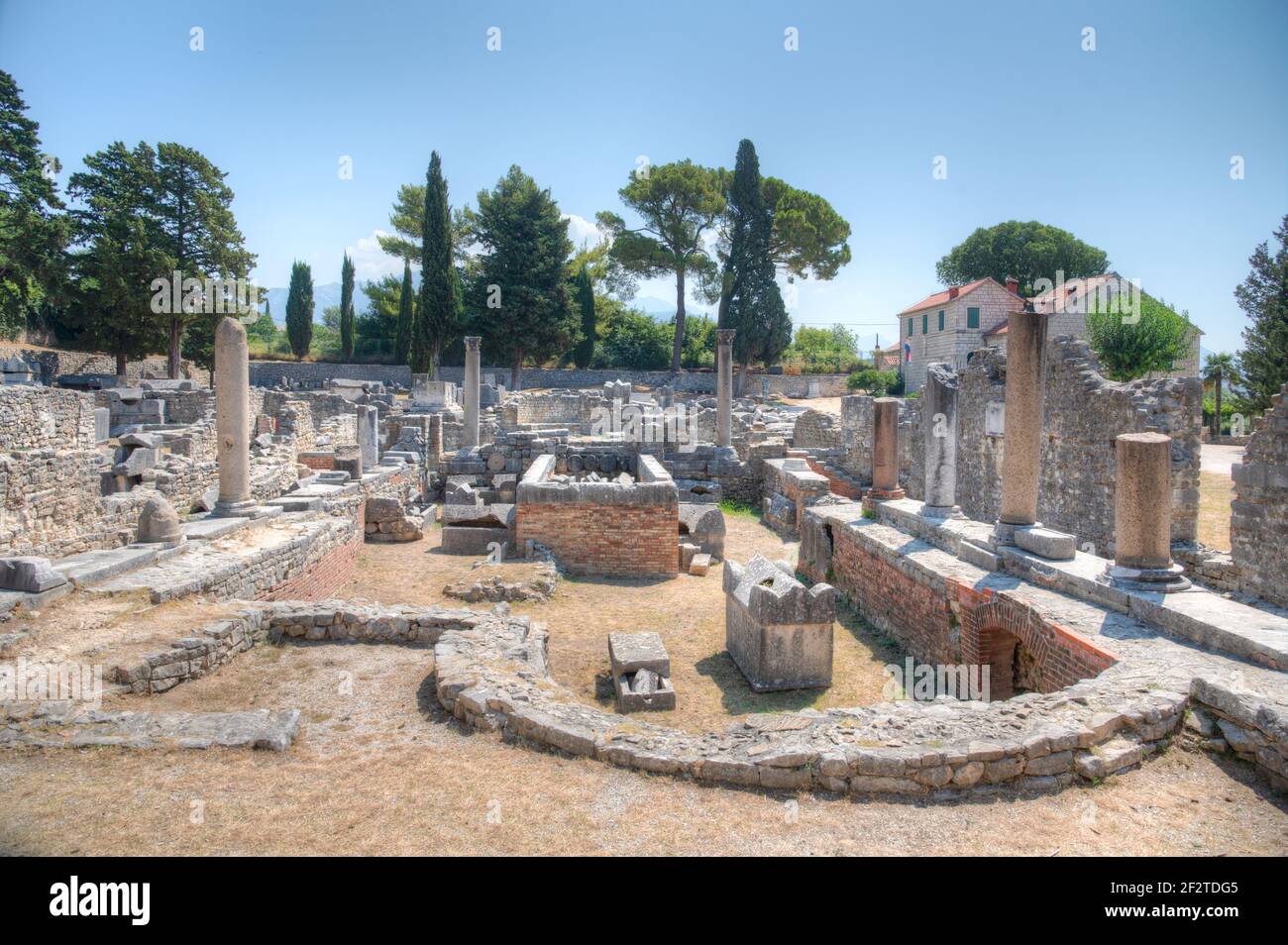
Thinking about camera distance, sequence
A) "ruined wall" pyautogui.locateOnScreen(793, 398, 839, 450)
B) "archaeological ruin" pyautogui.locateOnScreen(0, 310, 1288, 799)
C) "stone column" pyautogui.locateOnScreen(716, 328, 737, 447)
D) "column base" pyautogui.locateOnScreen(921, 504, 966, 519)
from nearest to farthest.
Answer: "archaeological ruin" pyautogui.locateOnScreen(0, 310, 1288, 799)
"column base" pyautogui.locateOnScreen(921, 504, 966, 519)
"stone column" pyautogui.locateOnScreen(716, 328, 737, 447)
"ruined wall" pyautogui.locateOnScreen(793, 398, 839, 450)

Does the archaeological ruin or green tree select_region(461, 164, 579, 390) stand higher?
green tree select_region(461, 164, 579, 390)

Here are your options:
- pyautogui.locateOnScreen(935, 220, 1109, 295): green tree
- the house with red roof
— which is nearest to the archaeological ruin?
the house with red roof

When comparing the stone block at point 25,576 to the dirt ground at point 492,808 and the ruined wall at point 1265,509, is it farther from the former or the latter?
the ruined wall at point 1265,509

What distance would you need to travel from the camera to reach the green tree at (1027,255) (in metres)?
52.8

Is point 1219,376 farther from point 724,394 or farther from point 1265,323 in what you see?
point 724,394

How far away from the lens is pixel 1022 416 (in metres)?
8.01

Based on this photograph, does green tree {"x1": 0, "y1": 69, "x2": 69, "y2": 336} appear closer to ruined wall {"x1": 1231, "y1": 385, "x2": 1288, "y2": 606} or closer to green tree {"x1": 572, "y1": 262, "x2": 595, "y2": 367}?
green tree {"x1": 572, "y1": 262, "x2": 595, "y2": 367}

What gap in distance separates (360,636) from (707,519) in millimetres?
6723

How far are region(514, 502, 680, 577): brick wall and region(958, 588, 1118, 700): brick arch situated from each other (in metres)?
5.15

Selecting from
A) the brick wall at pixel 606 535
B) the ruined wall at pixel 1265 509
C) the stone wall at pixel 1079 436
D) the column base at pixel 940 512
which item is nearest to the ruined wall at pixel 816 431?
the stone wall at pixel 1079 436

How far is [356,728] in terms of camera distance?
523cm

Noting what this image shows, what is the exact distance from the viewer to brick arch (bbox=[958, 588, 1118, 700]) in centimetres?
582
